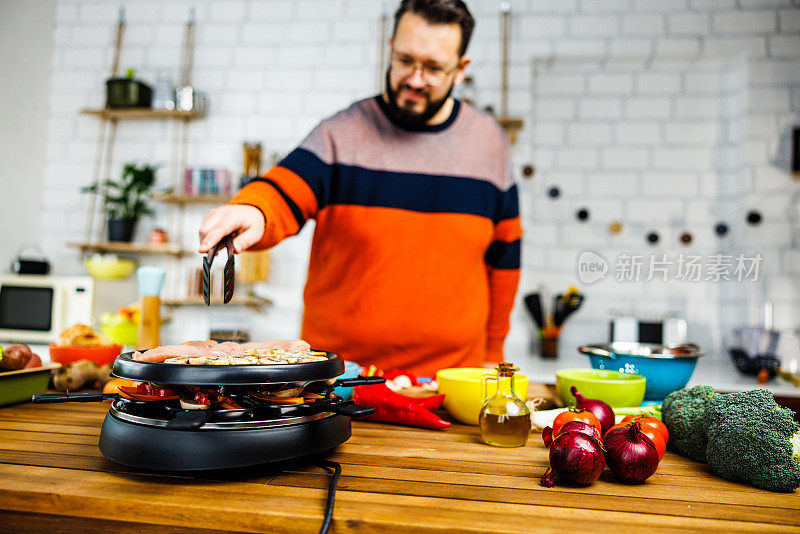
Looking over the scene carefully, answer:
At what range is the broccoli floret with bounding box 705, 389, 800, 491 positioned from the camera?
74 cm

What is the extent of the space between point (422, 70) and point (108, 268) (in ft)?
8.47

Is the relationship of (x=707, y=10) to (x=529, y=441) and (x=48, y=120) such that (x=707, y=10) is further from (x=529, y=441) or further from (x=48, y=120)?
(x=48, y=120)

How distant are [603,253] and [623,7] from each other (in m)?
1.40

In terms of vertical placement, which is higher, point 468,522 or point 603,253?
point 603,253

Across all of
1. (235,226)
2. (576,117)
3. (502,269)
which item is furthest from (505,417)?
(576,117)

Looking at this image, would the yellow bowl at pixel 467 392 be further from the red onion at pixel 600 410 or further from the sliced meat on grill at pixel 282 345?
the sliced meat on grill at pixel 282 345

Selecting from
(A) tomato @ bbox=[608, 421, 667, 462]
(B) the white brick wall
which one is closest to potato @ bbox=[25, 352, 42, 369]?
(A) tomato @ bbox=[608, 421, 667, 462]

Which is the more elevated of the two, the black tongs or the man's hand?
the man's hand

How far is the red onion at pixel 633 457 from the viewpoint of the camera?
0.75 m

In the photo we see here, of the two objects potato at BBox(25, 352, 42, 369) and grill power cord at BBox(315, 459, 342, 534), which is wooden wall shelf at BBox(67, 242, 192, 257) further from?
grill power cord at BBox(315, 459, 342, 534)

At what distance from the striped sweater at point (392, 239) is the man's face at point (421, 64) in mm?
112

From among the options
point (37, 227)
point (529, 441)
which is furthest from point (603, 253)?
point (37, 227)

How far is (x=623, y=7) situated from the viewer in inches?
125

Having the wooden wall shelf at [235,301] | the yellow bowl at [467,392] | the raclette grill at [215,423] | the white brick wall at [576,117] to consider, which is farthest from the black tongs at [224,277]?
the white brick wall at [576,117]
